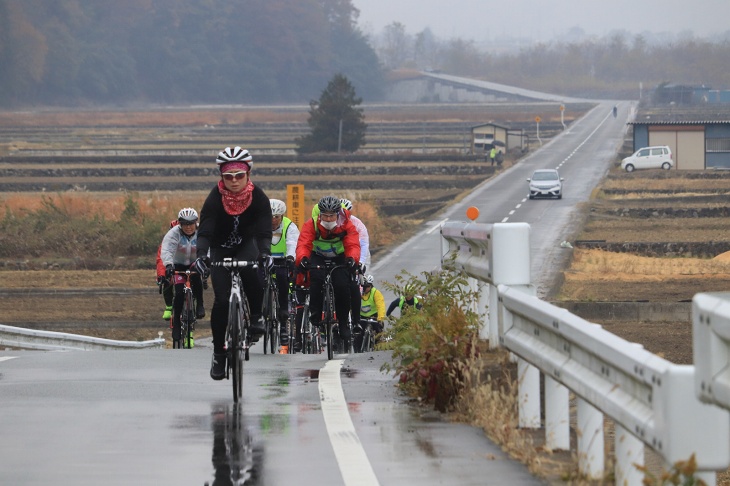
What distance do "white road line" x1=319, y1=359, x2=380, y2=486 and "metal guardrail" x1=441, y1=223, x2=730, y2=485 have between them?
3.42ft

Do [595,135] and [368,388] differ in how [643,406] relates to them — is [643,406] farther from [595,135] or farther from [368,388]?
[595,135]

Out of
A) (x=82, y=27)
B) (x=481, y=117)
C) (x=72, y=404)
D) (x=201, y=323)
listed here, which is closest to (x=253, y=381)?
(x=72, y=404)

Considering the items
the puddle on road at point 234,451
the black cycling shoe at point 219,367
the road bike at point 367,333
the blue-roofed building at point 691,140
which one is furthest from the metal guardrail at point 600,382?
the blue-roofed building at point 691,140

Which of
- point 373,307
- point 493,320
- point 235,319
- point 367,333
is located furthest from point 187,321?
point 493,320

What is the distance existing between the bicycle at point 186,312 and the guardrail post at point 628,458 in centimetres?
1128

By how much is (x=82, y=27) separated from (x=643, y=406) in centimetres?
18069

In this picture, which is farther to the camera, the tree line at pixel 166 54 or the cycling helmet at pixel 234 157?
the tree line at pixel 166 54

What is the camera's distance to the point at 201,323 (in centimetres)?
3078

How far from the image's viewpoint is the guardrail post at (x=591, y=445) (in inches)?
255

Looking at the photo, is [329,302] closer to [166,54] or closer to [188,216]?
[188,216]

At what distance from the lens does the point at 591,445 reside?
6.53 metres

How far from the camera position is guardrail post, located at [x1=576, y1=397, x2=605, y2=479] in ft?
21.3

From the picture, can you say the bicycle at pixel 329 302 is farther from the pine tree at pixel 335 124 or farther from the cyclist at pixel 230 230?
the pine tree at pixel 335 124

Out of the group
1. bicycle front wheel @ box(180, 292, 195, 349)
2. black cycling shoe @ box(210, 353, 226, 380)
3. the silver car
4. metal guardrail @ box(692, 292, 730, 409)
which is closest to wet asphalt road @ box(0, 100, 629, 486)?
black cycling shoe @ box(210, 353, 226, 380)
